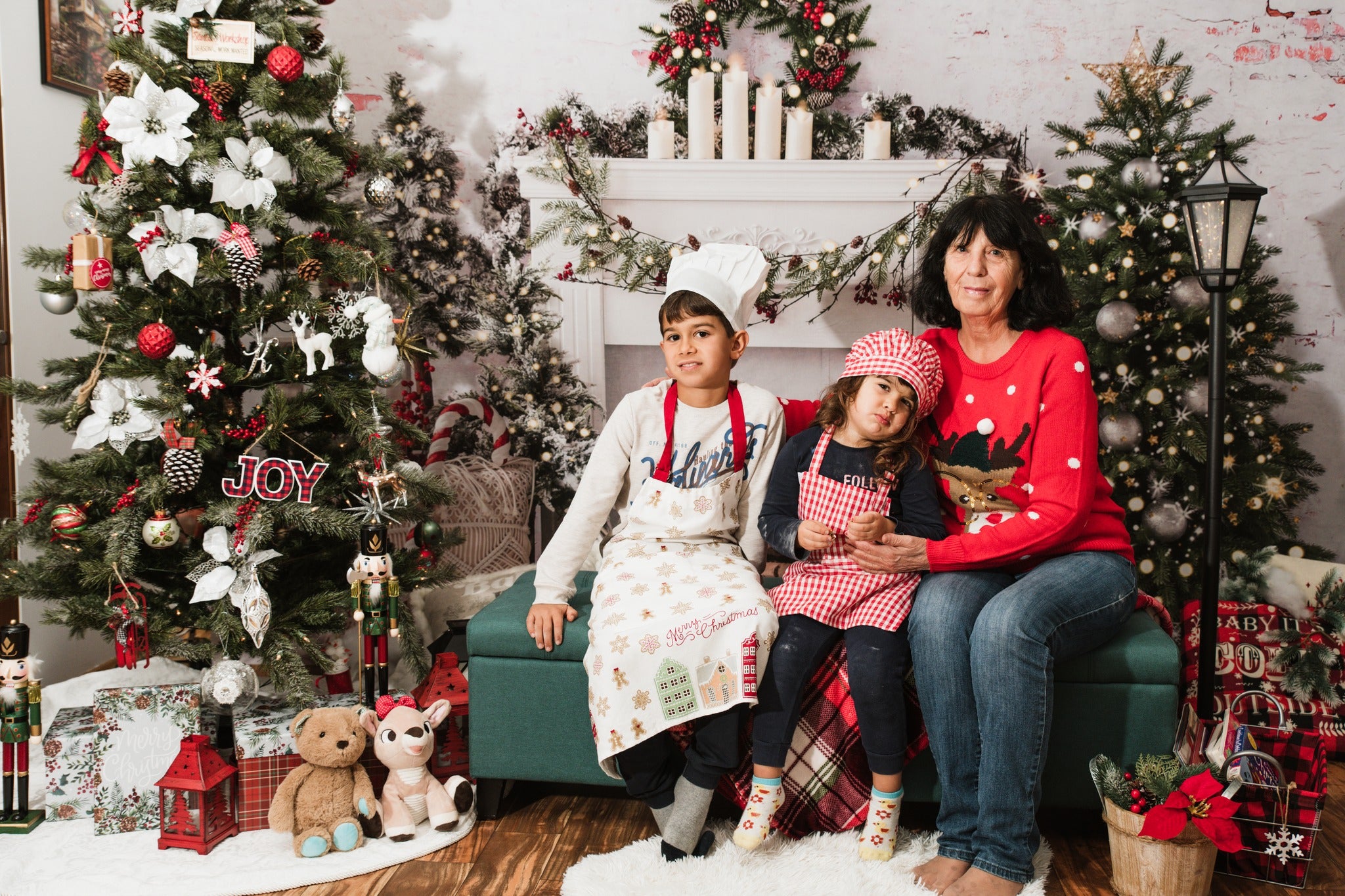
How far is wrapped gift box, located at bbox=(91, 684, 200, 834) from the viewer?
2.11 meters

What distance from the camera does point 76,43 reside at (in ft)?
9.64

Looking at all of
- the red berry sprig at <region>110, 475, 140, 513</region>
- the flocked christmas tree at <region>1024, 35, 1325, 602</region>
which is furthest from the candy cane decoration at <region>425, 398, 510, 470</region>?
the flocked christmas tree at <region>1024, 35, 1325, 602</region>

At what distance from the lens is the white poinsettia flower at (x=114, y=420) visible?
2.20 m

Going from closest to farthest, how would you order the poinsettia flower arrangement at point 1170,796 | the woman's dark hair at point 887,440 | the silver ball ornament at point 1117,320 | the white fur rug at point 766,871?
the poinsettia flower arrangement at point 1170,796 < the white fur rug at point 766,871 < the woman's dark hair at point 887,440 < the silver ball ornament at point 1117,320

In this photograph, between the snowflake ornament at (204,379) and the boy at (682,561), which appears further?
the snowflake ornament at (204,379)

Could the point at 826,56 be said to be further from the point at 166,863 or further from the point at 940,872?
the point at 166,863

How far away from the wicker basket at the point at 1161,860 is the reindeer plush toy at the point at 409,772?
1.37m

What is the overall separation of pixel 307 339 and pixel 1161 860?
7.11 ft

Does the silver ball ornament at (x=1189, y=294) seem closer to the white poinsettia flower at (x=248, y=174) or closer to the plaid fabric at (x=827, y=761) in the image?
the plaid fabric at (x=827, y=761)

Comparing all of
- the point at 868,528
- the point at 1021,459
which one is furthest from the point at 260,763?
the point at 1021,459

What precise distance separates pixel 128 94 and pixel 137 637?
50.4 inches

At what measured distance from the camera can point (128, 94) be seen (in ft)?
7.32

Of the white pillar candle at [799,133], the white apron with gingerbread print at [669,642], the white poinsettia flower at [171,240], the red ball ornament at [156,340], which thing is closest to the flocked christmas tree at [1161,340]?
the white pillar candle at [799,133]

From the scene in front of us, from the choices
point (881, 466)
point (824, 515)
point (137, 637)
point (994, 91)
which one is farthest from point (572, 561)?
point (994, 91)
